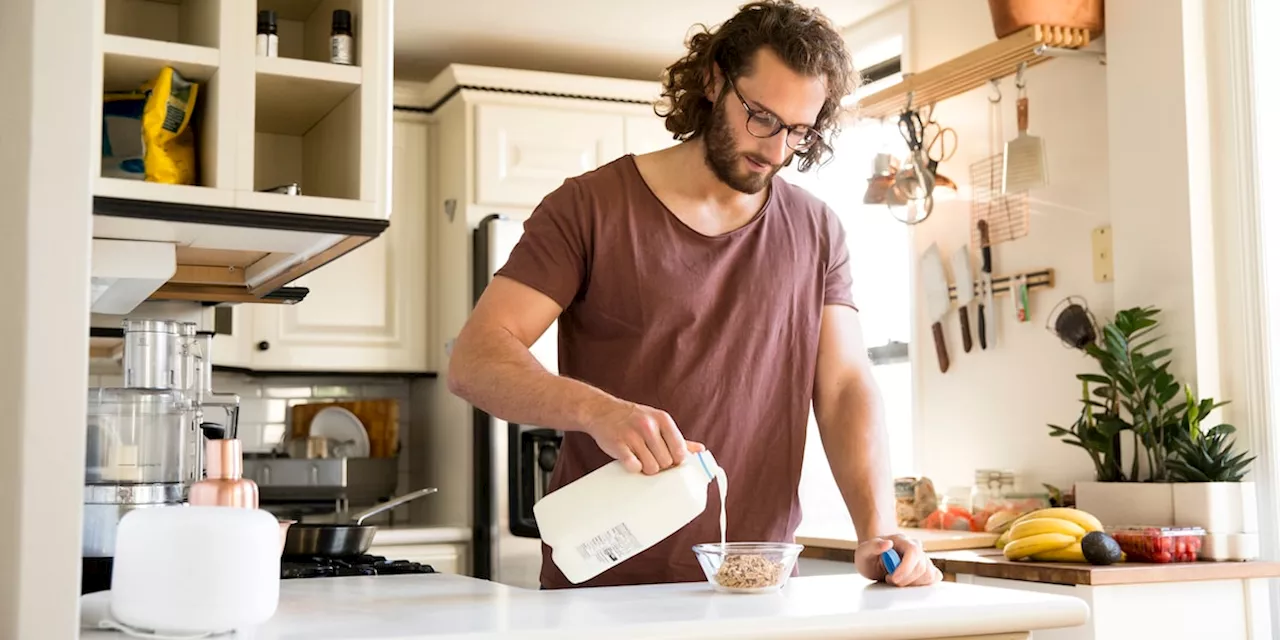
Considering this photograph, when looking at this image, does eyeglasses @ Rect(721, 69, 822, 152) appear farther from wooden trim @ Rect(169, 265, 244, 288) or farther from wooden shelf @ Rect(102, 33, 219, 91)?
wooden trim @ Rect(169, 265, 244, 288)

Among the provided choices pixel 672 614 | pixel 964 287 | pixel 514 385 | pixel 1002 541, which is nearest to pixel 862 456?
pixel 514 385

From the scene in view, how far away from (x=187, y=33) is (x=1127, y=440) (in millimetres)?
2113

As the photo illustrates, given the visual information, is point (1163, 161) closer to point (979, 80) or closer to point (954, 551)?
point (979, 80)

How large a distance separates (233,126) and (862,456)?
1.02 metres

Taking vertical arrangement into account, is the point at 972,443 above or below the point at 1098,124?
below

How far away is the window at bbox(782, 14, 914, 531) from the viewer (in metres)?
4.04

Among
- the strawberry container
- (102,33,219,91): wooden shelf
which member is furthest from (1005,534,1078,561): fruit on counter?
(102,33,219,91): wooden shelf

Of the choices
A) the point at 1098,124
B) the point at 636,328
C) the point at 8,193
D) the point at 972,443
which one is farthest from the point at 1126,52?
the point at 8,193

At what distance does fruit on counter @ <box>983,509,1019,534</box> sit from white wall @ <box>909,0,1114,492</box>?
22cm

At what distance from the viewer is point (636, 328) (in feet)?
6.19

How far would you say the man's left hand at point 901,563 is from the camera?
157 cm

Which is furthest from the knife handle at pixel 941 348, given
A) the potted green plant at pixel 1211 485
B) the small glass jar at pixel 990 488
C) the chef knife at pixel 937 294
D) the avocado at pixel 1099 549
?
the avocado at pixel 1099 549

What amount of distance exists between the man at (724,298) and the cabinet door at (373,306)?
2294 mm

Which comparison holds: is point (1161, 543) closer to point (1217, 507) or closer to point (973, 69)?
point (1217, 507)
